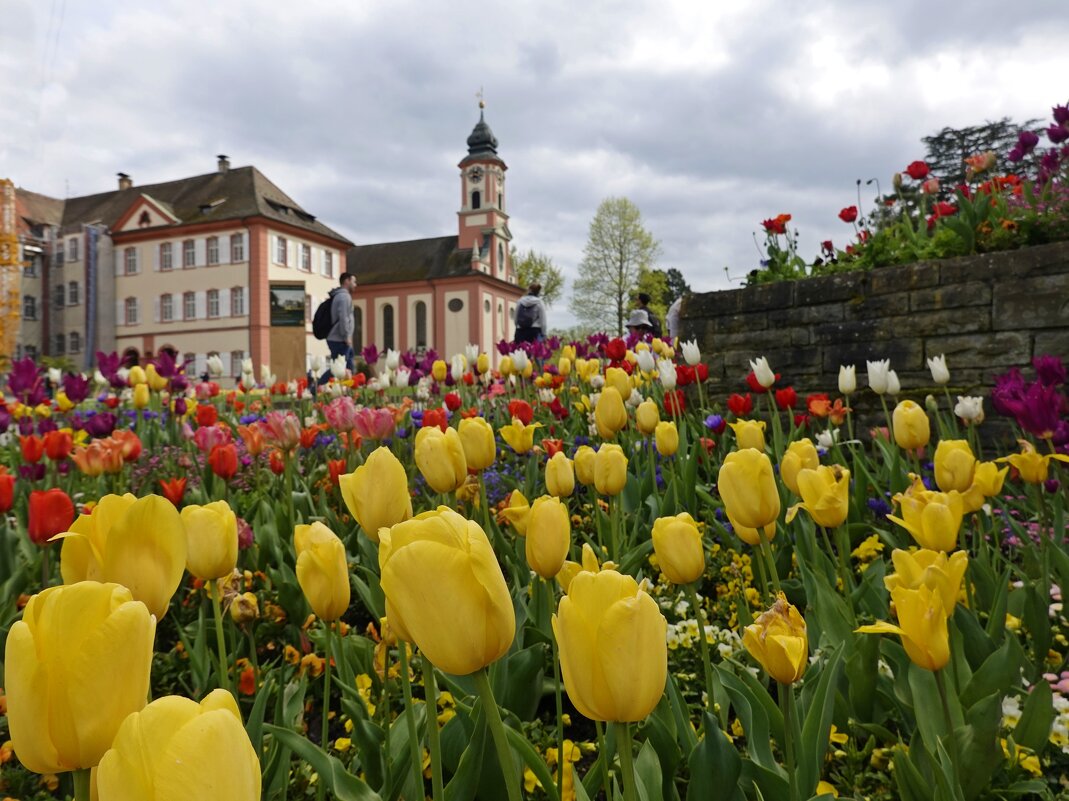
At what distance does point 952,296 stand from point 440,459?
423 cm

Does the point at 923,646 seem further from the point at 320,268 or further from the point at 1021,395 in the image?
the point at 320,268

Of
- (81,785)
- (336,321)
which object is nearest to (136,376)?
(336,321)

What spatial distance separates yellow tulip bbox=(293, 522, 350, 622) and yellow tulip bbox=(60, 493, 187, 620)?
225 millimetres

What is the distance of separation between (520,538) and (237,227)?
36798mm

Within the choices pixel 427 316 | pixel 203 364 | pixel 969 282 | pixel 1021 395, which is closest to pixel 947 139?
pixel 427 316

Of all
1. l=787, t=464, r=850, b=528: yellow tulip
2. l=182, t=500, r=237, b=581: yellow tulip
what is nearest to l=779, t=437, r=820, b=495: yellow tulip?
l=787, t=464, r=850, b=528: yellow tulip

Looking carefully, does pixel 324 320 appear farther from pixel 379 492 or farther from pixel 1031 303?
pixel 379 492

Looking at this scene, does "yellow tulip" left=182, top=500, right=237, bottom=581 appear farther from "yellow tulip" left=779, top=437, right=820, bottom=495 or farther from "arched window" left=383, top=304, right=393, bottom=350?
"arched window" left=383, top=304, right=393, bottom=350

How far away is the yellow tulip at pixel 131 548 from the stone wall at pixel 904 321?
15.6 ft

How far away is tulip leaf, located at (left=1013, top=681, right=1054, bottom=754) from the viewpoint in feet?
4.87

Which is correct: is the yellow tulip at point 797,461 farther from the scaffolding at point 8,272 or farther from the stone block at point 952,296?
the scaffolding at point 8,272

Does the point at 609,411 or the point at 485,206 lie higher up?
the point at 485,206

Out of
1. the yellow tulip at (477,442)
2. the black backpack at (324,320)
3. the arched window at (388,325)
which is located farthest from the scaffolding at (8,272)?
the yellow tulip at (477,442)

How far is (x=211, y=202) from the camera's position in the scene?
37.2 m
